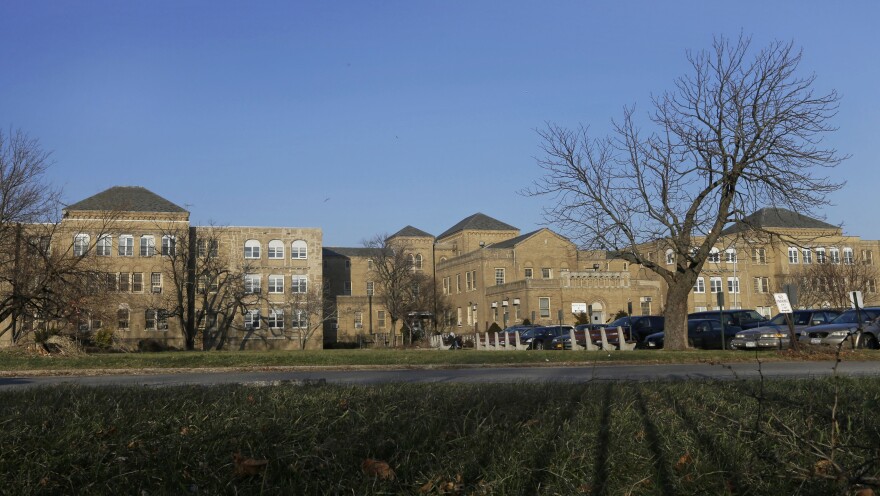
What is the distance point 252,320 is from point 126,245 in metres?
12.6

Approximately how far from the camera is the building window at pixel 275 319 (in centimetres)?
7556

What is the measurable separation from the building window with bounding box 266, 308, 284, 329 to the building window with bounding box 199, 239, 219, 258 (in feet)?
25.9

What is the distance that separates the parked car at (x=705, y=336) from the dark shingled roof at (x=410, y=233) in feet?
212

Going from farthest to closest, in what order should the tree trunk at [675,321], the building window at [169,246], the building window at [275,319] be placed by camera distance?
1. the building window at [275,319]
2. the building window at [169,246]
3. the tree trunk at [675,321]

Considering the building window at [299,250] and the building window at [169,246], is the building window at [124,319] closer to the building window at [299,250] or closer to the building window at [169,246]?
the building window at [169,246]

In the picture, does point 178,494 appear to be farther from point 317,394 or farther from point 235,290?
point 235,290

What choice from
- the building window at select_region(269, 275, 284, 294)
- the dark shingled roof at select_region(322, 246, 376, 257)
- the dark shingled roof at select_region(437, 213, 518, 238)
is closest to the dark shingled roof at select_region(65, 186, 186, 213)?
the building window at select_region(269, 275, 284, 294)

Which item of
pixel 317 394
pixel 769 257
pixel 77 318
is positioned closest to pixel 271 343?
pixel 77 318

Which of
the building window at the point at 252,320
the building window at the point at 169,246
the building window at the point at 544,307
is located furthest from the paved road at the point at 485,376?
the building window at the point at 252,320

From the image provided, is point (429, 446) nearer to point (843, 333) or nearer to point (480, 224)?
point (843, 333)

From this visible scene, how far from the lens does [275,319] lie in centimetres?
7588

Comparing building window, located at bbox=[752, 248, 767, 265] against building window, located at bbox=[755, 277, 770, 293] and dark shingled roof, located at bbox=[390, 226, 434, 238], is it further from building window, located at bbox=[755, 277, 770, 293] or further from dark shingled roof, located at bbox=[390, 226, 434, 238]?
dark shingled roof, located at bbox=[390, 226, 434, 238]

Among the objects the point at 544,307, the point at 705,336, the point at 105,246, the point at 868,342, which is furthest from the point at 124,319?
the point at 868,342

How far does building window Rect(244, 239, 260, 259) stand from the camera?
76.2 m
